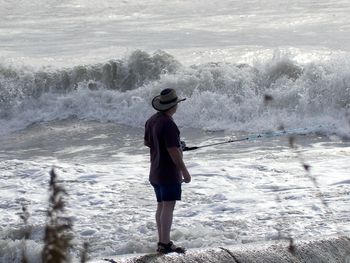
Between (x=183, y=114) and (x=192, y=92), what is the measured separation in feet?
4.55

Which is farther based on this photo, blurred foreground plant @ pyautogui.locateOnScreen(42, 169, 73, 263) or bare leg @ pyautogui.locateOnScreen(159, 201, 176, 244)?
bare leg @ pyautogui.locateOnScreen(159, 201, 176, 244)

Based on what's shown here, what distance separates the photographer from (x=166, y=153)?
574 centimetres

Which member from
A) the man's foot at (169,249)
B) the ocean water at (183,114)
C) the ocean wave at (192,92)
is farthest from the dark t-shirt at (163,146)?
the ocean wave at (192,92)

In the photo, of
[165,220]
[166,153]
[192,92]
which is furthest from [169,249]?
[192,92]

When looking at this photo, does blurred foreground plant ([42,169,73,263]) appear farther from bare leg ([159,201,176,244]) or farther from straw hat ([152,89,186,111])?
bare leg ([159,201,176,244])

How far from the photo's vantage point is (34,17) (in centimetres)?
3014

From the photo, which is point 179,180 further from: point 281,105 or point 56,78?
point 56,78

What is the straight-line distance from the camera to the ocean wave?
635 inches

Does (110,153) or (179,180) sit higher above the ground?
(179,180)

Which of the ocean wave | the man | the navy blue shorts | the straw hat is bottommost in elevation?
the ocean wave

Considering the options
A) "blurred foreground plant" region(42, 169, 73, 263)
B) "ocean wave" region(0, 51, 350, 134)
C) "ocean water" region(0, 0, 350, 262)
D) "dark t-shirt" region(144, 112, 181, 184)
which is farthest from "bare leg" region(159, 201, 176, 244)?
"ocean wave" region(0, 51, 350, 134)

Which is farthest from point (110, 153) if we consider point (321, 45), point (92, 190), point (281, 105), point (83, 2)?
point (83, 2)

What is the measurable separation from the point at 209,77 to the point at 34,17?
528 inches

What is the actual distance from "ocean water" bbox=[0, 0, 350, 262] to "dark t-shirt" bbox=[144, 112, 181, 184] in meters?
0.80
